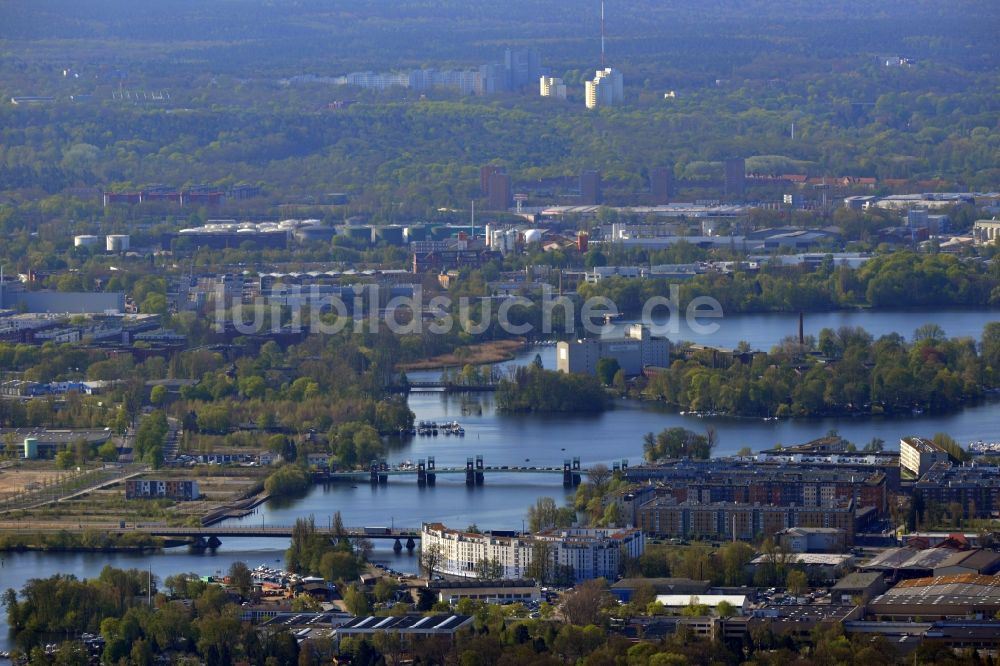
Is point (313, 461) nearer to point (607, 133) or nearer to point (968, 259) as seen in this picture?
point (968, 259)

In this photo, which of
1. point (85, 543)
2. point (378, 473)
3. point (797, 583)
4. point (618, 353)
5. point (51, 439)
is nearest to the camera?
point (797, 583)

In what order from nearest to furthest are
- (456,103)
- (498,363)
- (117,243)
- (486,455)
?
(486,455)
(498,363)
(117,243)
(456,103)

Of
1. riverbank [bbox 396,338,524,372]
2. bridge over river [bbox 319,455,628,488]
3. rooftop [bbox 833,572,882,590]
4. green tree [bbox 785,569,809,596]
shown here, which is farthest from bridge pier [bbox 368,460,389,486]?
riverbank [bbox 396,338,524,372]

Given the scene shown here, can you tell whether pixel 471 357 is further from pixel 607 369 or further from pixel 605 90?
pixel 605 90

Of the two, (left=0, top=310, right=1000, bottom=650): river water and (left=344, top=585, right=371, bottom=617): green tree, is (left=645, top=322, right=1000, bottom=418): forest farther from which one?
(left=344, top=585, right=371, bottom=617): green tree

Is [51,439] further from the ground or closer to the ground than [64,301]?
closer to the ground

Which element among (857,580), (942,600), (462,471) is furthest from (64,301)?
(942,600)

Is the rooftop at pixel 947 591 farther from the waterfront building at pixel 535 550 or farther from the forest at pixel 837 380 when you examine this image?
the forest at pixel 837 380

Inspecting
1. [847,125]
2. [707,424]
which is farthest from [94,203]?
[707,424]
